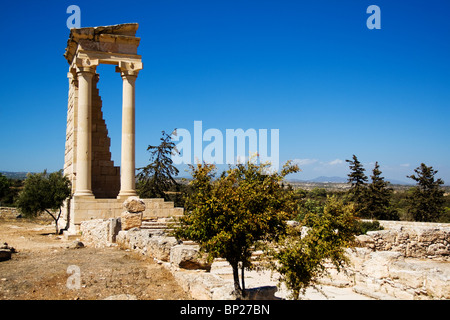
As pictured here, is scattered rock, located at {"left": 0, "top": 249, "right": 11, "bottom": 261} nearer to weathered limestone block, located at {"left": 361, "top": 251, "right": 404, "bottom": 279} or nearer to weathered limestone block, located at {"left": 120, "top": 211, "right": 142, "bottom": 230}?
weathered limestone block, located at {"left": 120, "top": 211, "right": 142, "bottom": 230}

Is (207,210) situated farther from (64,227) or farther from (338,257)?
(64,227)

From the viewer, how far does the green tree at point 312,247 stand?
327 inches

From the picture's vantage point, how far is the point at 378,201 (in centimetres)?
3744

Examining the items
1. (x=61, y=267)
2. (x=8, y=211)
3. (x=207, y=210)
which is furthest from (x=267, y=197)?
(x=8, y=211)

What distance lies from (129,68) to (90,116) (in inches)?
134

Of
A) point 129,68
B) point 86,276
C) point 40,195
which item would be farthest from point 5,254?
point 129,68

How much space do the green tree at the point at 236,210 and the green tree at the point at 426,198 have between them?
32.6 meters

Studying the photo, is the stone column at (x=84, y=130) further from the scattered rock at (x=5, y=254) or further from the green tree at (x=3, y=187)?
the green tree at (x=3, y=187)

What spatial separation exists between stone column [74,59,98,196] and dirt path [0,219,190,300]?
291 inches

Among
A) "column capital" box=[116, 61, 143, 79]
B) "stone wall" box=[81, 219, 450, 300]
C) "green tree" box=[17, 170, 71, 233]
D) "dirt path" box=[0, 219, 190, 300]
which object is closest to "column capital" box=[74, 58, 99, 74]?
"column capital" box=[116, 61, 143, 79]

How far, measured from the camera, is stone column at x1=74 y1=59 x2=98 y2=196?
843 inches

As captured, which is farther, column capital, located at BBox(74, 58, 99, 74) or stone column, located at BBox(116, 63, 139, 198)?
stone column, located at BBox(116, 63, 139, 198)

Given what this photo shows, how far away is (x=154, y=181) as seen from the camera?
1348 inches

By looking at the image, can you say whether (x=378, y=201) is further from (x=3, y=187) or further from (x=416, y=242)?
(x=3, y=187)
